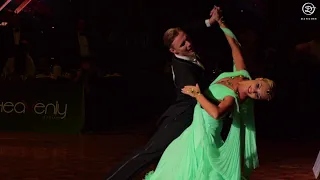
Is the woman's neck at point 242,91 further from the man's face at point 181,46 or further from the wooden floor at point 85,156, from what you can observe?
the wooden floor at point 85,156

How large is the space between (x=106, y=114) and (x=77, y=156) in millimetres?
3639

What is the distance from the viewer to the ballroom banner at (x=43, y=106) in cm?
1198

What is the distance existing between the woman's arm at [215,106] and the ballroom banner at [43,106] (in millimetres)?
7101

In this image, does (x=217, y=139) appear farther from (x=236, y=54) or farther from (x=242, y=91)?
(x=236, y=54)

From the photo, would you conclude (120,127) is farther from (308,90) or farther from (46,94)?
(308,90)

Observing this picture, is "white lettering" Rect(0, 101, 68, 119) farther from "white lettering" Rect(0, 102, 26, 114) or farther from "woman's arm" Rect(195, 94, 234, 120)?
"woman's arm" Rect(195, 94, 234, 120)

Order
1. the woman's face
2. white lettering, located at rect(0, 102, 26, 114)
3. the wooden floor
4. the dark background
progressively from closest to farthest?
1. the woman's face
2. the wooden floor
3. white lettering, located at rect(0, 102, 26, 114)
4. the dark background

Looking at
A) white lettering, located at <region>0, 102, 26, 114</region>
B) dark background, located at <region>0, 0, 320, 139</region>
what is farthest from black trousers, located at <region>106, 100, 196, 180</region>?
white lettering, located at <region>0, 102, 26, 114</region>

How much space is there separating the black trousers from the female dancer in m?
0.24

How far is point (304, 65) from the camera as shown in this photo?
1270 cm

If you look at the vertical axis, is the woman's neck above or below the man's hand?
below

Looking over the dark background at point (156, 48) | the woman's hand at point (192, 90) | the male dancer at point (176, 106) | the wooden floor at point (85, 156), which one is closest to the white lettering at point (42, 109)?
the wooden floor at point (85, 156)

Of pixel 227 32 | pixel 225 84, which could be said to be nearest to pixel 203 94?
pixel 225 84

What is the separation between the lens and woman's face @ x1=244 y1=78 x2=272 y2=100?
5023mm
